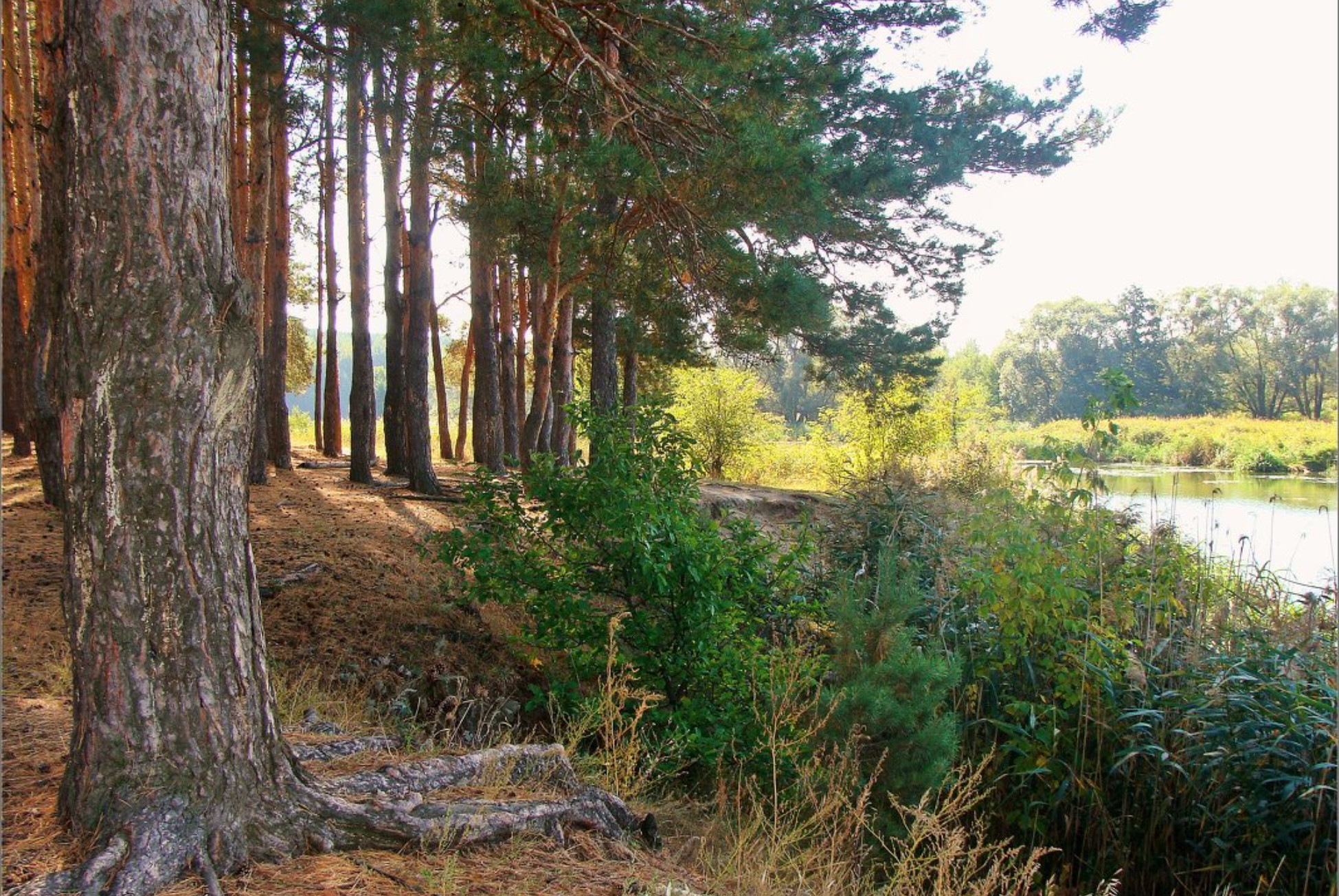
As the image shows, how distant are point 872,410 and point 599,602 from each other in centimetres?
1099

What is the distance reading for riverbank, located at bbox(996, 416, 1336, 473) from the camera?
14070 millimetres

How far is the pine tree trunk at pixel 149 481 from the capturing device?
7.63 feet

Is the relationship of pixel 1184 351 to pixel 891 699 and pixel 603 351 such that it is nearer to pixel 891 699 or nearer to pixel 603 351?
pixel 603 351

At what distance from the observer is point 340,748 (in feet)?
10.8

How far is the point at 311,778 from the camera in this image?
2.71 metres

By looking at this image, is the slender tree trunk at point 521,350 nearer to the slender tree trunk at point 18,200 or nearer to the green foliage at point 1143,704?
the slender tree trunk at point 18,200

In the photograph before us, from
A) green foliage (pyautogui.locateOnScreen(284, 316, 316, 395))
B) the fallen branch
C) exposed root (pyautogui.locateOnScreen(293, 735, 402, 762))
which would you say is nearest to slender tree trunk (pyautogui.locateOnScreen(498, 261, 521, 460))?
green foliage (pyautogui.locateOnScreen(284, 316, 316, 395))

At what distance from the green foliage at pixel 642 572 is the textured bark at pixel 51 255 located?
228 centimetres

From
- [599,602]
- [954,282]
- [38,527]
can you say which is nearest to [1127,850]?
[599,602]

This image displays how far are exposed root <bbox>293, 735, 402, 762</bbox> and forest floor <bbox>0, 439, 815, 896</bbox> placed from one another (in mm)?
72

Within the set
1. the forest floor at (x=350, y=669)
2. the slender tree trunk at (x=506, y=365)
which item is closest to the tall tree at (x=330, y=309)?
the slender tree trunk at (x=506, y=365)

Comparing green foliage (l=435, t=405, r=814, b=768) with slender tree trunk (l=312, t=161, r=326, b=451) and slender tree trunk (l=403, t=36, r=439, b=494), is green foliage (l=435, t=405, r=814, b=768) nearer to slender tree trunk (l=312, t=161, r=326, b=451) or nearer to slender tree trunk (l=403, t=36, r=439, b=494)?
slender tree trunk (l=403, t=36, r=439, b=494)

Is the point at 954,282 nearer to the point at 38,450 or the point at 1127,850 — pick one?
the point at 1127,850

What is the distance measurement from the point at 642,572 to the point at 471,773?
1581 mm
